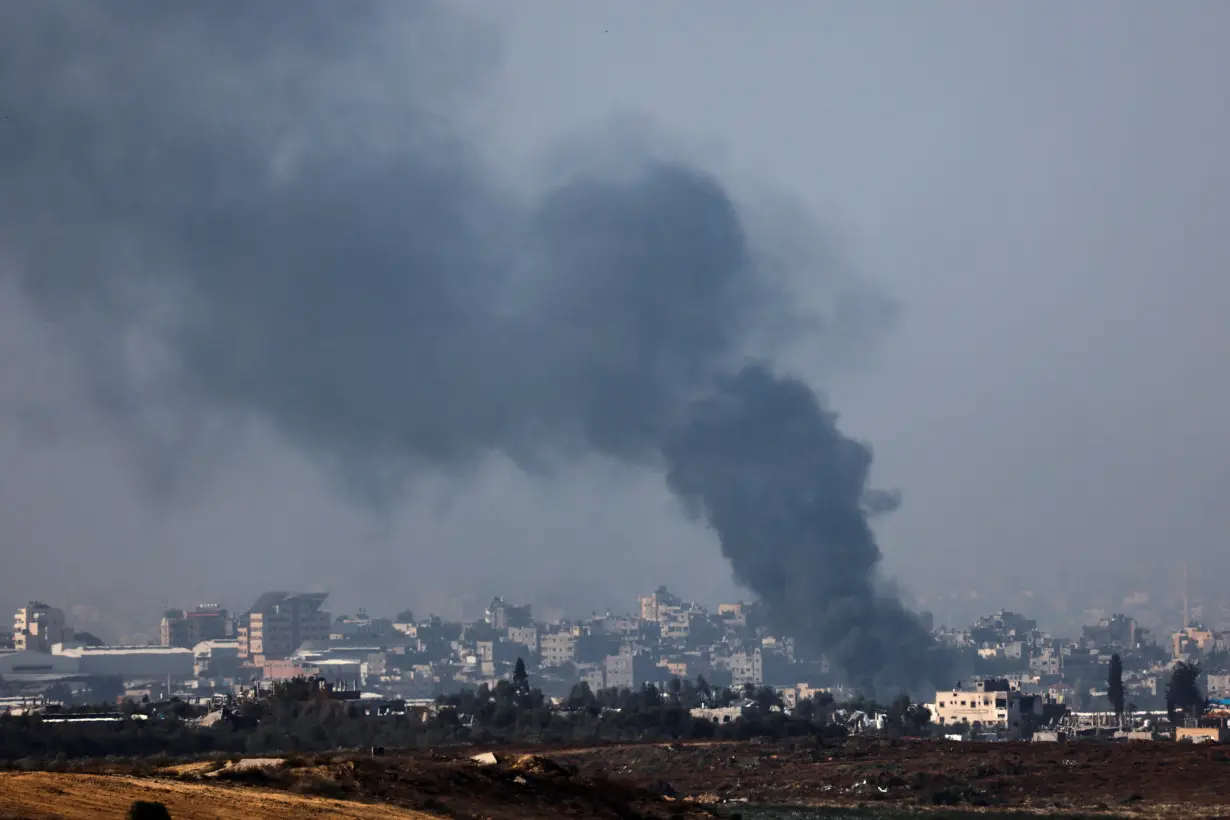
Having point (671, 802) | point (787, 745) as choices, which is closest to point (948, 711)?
point (787, 745)

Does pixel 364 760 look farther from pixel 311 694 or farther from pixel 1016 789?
pixel 311 694

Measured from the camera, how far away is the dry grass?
43.0 meters

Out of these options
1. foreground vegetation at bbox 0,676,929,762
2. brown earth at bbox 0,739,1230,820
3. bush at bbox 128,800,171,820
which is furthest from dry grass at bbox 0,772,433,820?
foreground vegetation at bbox 0,676,929,762

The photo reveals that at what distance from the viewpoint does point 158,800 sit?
149ft

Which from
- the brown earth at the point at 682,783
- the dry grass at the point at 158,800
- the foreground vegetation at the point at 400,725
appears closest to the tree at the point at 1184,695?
the foreground vegetation at the point at 400,725

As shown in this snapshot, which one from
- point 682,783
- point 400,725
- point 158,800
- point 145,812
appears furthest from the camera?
point 400,725

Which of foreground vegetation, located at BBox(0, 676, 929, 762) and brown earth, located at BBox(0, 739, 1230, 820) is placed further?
foreground vegetation, located at BBox(0, 676, 929, 762)

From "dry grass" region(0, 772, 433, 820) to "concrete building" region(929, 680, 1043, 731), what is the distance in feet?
463

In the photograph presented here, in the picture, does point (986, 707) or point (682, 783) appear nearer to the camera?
point (682, 783)

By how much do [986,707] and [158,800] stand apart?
501 ft

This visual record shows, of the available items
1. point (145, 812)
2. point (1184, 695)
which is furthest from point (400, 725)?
point (145, 812)

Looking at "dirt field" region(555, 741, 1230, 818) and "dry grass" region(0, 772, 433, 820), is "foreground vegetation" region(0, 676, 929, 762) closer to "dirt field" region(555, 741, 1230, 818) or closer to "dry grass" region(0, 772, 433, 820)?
"dirt field" region(555, 741, 1230, 818)

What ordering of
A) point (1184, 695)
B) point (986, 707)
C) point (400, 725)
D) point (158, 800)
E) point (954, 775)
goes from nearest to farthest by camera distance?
point (158, 800)
point (954, 775)
point (400, 725)
point (1184, 695)
point (986, 707)

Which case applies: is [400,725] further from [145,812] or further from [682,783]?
[145,812]
